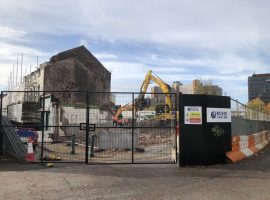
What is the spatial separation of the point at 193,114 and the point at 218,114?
1.23 m

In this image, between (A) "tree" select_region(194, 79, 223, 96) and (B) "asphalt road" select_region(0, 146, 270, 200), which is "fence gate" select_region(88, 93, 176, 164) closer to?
(B) "asphalt road" select_region(0, 146, 270, 200)

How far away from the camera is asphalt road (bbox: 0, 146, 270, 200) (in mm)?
9016

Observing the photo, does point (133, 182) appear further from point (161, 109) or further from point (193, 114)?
point (161, 109)

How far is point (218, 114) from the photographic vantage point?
14.9 m

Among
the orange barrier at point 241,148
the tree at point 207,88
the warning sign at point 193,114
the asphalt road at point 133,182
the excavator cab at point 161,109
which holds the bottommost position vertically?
the asphalt road at point 133,182

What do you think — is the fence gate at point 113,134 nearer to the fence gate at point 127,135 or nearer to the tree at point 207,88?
the fence gate at point 127,135

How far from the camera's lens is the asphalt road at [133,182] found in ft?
29.6

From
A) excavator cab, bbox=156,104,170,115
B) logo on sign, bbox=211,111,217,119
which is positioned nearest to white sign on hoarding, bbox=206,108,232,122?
logo on sign, bbox=211,111,217,119

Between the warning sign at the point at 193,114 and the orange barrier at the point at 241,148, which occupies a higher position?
the warning sign at the point at 193,114

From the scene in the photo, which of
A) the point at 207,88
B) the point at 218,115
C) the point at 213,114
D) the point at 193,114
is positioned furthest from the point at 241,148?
the point at 207,88

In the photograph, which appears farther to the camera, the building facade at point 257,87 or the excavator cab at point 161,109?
the building facade at point 257,87

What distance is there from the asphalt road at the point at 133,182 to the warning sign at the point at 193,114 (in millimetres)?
1711

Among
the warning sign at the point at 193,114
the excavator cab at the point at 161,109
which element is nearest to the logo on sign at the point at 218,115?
the warning sign at the point at 193,114

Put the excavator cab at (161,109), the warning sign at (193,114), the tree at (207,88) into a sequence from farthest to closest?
the tree at (207,88)
the excavator cab at (161,109)
the warning sign at (193,114)
